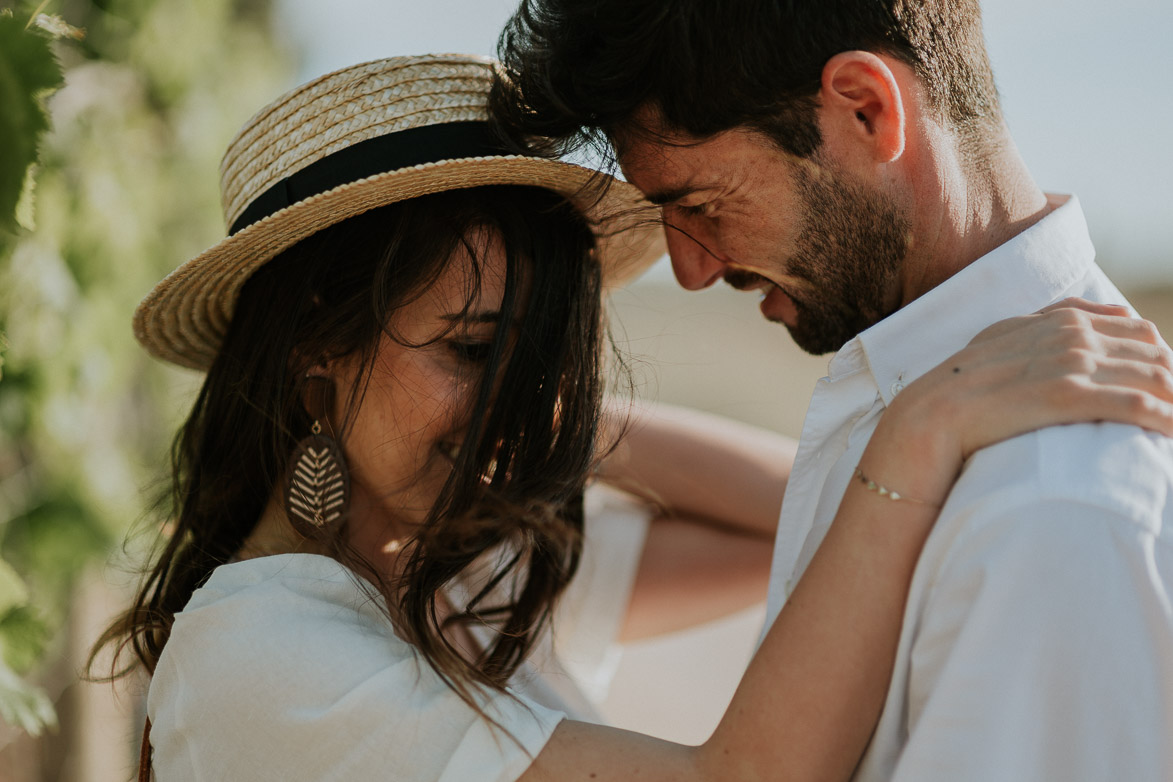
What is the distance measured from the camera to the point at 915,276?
5.83 ft

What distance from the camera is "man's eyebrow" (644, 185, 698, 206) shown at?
5.96ft

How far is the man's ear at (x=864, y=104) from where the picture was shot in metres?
1.64

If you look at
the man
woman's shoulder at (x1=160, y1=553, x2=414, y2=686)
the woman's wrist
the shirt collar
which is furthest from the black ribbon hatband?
the woman's wrist

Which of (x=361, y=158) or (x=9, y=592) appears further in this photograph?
(x=9, y=592)

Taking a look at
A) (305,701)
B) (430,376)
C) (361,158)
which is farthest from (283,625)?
(361,158)

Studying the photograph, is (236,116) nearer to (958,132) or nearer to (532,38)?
(532,38)

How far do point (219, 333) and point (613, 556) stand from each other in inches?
44.4

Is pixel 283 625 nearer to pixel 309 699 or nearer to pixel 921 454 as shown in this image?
pixel 309 699

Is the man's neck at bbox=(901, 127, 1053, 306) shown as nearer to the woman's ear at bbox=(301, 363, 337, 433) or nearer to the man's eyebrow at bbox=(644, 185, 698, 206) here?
the man's eyebrow at bbox=(644, 185, 698, 206)

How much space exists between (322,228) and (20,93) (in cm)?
53

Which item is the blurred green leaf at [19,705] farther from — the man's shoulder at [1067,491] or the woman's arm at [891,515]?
the man's shoulder at [1067,491]

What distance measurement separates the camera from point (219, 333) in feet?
7.41

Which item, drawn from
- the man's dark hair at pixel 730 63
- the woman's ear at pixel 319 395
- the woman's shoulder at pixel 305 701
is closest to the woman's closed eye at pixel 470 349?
the woman's ear at pixel 319 395

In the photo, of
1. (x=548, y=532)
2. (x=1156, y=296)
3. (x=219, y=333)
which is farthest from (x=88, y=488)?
(x=1156, y=296)
